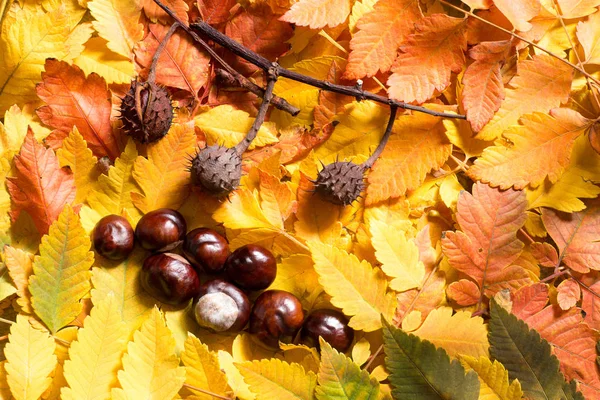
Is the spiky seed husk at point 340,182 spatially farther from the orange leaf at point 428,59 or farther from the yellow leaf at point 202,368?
the yellow leaf at point 202,368

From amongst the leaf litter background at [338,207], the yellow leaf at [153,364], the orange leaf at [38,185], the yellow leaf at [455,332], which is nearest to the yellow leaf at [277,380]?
the leaf litter background at [338,207]

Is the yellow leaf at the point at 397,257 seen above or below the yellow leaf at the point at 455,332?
above

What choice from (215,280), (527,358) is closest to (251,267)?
(215,280)

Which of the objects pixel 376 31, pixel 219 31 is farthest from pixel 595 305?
pixel 219 31

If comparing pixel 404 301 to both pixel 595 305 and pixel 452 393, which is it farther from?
pixel 595 305

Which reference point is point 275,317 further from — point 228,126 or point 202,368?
point 228,126

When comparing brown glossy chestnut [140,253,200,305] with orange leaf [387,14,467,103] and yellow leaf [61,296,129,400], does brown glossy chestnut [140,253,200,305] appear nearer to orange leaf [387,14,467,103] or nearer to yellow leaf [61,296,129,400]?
yellow leaf [61,296,129,400]

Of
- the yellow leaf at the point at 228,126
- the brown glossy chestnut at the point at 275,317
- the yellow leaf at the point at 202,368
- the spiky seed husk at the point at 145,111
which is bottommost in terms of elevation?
the yellow leaf at the point at 202,368
